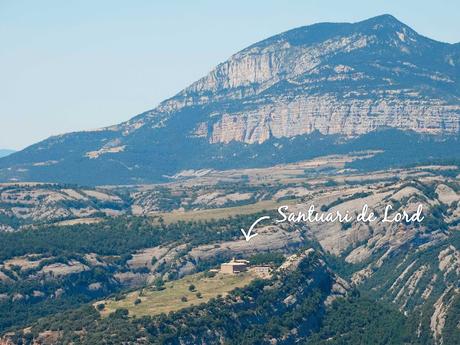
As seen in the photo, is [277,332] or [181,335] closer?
[181,335]

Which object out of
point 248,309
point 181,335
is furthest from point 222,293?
point 181,335

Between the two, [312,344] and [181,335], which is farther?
[312,344]

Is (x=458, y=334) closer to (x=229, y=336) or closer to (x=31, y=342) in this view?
(x=229, y=336)

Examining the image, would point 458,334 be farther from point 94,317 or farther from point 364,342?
Result: point 94,317

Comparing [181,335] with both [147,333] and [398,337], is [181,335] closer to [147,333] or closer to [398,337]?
[147,333]

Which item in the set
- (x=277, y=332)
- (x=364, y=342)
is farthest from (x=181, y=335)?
(x=364, y=342)

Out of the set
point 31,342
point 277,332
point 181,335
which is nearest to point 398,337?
point 277,332

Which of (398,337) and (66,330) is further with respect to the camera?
(398,337)

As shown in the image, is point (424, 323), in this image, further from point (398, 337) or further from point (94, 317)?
point (94, 317)
